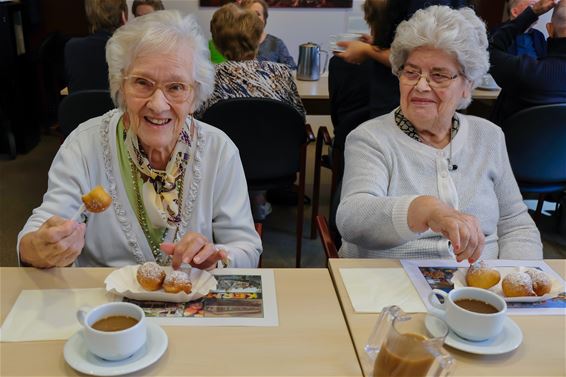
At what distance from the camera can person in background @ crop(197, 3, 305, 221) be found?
278 centimetres

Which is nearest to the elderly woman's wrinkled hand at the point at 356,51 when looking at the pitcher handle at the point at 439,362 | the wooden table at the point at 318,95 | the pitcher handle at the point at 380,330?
the wooden table at the point at 318,95

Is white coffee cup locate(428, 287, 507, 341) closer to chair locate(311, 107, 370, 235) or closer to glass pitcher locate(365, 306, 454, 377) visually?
glass pitcher locate(365, 306, 454, 377)

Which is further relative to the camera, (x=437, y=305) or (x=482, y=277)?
(x=482, y=277)

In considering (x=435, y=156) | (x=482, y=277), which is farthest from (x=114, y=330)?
(x=435, y=156)

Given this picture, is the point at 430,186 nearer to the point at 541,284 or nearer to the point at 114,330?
the point at 541,284

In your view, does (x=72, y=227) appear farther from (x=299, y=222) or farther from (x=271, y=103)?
(x=299, y=222)

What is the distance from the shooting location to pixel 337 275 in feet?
4.33

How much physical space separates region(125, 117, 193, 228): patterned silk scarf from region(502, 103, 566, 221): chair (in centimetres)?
182

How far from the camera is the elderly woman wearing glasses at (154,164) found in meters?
1.43

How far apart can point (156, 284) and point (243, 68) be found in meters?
1.80

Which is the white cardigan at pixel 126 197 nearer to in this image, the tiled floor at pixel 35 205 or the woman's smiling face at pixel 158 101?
the woman's smiling face at pixel 158 101

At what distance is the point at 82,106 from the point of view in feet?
8.38

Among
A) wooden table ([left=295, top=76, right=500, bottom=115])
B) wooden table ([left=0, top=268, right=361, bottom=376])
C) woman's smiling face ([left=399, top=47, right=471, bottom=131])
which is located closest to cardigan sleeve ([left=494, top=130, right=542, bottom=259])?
woman's smiling face ([left=399, top=47, right=471, bottom=131])

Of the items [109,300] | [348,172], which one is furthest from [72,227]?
[348,172]
